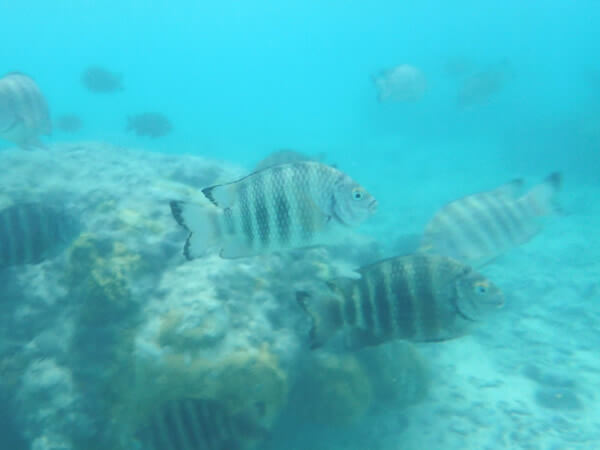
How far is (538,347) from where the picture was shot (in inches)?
254

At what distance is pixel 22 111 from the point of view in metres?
4.20

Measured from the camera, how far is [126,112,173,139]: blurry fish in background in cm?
1647

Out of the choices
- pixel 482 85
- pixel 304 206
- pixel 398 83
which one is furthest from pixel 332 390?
pixel 482 85

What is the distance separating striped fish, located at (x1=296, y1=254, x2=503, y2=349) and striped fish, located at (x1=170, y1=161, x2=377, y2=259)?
497 millimetres

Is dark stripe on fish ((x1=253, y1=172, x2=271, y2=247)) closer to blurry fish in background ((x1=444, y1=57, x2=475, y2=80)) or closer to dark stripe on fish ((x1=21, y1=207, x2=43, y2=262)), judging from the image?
dark stripe on fish ((x1=21, y1=207, x2=43, y2=262))

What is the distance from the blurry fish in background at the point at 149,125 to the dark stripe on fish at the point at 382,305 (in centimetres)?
1649

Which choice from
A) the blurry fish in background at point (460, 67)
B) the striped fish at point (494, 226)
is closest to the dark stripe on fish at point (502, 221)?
the striped fish at point (494, 226)

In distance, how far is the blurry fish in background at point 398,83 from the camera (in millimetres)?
11109

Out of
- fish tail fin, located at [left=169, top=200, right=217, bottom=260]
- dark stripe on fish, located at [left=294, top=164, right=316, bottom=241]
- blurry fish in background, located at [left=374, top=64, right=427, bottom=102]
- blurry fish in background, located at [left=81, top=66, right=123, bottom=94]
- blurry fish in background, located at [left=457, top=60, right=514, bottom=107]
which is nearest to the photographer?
fish tail fin, located at [left=169, top=200, right=217, bottom=260]

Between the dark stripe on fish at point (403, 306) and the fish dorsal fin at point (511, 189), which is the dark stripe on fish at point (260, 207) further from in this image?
the fish dorsal fin at point (511, 189)

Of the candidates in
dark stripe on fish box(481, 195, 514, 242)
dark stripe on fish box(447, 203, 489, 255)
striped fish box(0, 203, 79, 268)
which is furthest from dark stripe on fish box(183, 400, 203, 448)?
dark stripe on fish box(481, 195, 514, 242)

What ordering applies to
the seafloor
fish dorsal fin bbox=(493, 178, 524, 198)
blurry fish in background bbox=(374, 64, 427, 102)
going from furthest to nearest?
1. blurry fish in background bbox=(374, 64, 427, 102)
2. fish dorsal fin bbox=(493, 178, 524, 198)
3. the seafloor

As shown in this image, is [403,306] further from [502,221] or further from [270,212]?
[502,221]

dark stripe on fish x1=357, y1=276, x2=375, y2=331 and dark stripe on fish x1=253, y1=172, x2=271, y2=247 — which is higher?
dark stripe on fish x1=253, y1=172, x2=271, y2=247
